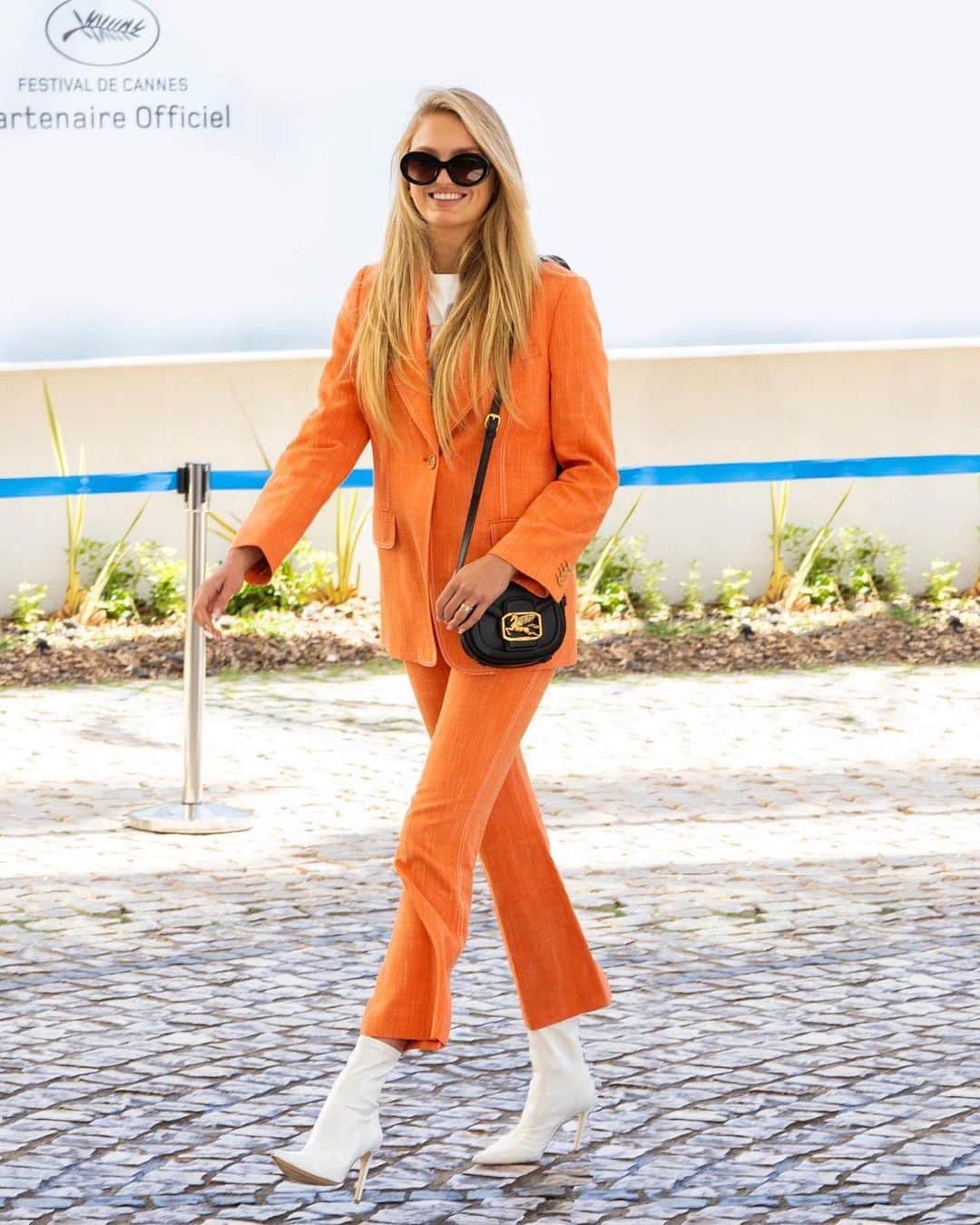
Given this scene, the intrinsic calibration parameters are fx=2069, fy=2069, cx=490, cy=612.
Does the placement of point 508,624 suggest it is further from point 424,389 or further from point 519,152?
point 519,152

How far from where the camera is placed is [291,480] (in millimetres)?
3838

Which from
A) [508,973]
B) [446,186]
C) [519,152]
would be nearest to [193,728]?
[508,973]

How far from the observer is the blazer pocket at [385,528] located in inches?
147

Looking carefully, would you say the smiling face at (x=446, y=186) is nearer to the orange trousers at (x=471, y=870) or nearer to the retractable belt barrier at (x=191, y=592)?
the orange trousers at (x=471, y=870)

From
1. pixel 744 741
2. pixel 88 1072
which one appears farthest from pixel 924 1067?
pixel 744 741

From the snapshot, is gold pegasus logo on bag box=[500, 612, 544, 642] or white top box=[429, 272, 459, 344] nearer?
gold pegasus logo on bag box=[500, 612, 544, 642]

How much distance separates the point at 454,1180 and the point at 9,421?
7207 millimetres

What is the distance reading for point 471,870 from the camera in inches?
142

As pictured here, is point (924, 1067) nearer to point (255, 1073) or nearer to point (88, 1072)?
point (255, 1073)

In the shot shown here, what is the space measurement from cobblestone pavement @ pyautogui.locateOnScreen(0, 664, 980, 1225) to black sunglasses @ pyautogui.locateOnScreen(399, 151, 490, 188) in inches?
69.8

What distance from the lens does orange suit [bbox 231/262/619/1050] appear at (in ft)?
11.6

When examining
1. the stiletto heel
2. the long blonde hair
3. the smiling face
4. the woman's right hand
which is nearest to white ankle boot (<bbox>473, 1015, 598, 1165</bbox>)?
the stiletto heel

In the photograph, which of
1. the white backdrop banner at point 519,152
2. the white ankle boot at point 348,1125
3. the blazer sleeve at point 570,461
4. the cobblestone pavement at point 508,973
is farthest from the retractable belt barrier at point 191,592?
the white ankle boot at point 348,1125

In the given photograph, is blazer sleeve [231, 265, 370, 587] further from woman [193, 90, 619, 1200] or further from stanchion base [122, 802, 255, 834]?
stanchion base [122, 802, 255, 834]
